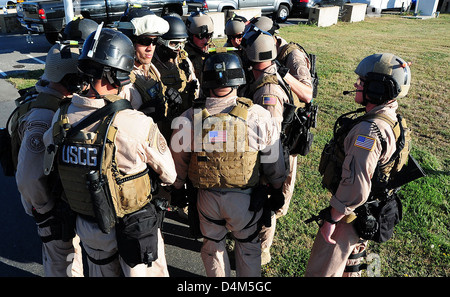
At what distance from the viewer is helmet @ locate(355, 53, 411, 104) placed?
258cm

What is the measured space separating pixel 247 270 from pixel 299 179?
8.27 feet

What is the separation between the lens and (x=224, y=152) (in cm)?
267

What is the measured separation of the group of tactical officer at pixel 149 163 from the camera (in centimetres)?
234

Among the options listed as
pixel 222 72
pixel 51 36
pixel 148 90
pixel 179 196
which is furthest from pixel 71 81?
pixel 51 36

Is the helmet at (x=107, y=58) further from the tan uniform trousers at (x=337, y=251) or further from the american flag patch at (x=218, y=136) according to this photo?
the tan uniform trousers at (x=337, y=251)

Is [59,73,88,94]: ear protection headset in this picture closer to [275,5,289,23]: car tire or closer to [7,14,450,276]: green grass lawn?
[7,14,450,276]: green grass lawn

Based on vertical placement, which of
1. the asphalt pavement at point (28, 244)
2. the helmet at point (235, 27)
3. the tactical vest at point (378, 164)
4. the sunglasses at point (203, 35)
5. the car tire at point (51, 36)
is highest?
the helmet at point (235, 27)

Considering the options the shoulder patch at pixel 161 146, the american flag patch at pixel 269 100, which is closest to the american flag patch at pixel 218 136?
the shoulder patch at pixel 161 146

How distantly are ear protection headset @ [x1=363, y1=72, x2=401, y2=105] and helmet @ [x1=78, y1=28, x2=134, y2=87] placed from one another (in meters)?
1.82

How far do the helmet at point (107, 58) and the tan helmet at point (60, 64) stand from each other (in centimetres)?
38

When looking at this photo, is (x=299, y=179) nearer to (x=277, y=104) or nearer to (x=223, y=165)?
(x=277, y=104)

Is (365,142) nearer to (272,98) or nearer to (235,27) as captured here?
(272,98)

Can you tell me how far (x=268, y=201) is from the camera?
3066 mm
